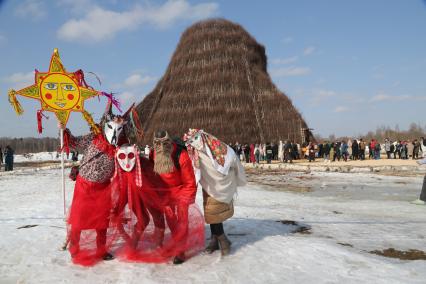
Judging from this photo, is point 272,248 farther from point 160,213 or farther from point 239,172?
point 160,213

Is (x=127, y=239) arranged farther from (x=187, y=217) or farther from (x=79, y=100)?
(x=79, y=100)

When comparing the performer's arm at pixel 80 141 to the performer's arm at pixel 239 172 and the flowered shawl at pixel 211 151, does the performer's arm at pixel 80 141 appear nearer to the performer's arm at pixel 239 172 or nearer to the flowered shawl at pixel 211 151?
the flowered shawl at pixel 211 151

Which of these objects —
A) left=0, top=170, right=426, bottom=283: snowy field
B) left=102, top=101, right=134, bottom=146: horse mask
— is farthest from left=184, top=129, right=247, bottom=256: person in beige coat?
left=102, top=101, right=134, bottom=146: horse mask

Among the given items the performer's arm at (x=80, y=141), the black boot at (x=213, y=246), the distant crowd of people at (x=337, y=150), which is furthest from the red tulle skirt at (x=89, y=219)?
the distant crowd of people at (x=337, y=150)

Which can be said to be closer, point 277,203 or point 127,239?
point 127,239

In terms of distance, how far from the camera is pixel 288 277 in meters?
3.87

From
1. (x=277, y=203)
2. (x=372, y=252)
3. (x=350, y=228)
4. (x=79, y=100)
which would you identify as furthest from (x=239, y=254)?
(x=277, y=203)

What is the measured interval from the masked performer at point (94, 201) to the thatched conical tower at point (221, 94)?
29.3m

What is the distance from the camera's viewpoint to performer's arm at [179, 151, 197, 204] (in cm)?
449

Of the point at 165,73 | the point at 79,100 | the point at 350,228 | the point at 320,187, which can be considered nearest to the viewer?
the point at 79,100

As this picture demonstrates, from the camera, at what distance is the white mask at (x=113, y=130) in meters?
4.58

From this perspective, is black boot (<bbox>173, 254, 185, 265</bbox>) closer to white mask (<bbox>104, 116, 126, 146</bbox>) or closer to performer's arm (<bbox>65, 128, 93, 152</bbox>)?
white mask (<bbox>104, 116, 126, 146</bbox>)

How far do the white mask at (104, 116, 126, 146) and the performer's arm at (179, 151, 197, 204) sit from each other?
817mm

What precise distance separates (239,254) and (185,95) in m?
33.6
